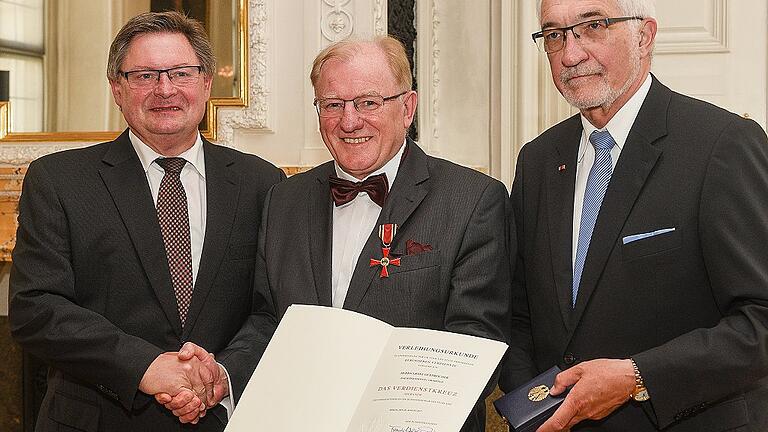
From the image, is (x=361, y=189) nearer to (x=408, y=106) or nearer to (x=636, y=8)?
(x=408, y=106)

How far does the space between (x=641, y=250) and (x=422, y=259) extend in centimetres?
55

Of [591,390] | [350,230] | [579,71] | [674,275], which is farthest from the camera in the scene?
[350,230]

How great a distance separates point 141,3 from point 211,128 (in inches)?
27.5

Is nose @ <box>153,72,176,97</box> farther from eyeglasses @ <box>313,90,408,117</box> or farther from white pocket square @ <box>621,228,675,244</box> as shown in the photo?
white pocket square @ <box>621,228,675,244</box>

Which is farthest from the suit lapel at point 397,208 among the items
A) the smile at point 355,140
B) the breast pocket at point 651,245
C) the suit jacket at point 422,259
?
the breast pocket at point 651,245

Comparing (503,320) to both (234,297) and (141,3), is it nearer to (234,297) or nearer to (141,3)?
(234,297)

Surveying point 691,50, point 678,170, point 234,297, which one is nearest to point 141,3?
point 234,297

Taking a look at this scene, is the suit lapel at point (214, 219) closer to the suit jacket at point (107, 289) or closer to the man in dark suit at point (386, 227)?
the suit jacket at point (107, 289)

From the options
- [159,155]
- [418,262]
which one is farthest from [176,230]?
[418,262]

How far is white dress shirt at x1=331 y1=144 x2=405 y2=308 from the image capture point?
8.17 ft

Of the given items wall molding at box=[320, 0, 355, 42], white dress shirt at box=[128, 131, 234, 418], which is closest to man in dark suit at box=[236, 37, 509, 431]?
white dress shirt at box=[128, 131, 234, 418]

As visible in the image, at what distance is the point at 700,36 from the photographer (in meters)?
4.36

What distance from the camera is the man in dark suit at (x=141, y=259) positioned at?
2.49m

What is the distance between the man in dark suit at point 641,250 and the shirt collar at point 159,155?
1008 millimetres
